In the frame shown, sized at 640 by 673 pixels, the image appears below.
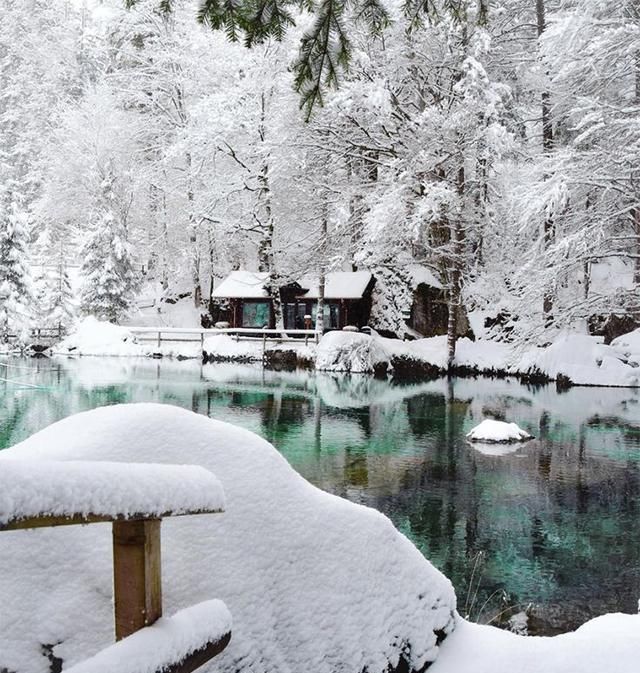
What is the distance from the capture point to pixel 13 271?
33.2 metres

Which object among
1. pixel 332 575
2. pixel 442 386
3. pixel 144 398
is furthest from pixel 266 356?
pixel 332 575

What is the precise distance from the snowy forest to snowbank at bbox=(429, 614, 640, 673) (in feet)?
36.2

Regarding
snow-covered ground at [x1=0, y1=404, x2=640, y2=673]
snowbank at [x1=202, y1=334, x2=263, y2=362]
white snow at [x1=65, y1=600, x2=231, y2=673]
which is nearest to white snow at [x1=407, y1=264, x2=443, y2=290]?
snowbank at [x1=202, y1=334, x2=263, y2=362]

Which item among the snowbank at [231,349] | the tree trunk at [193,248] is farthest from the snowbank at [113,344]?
the tree trunk at [193,248]

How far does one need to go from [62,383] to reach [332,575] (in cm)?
2126

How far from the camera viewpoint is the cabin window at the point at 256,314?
36.6 m

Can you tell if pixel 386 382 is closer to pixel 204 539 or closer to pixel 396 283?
pixel 396 283

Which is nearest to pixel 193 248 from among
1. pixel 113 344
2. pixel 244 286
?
pixel 244 286

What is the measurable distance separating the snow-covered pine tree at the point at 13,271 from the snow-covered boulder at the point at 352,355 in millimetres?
16426

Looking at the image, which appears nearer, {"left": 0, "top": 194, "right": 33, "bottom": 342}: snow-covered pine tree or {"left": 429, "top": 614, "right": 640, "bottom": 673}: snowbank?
{"left": 429, "top": 614, "right": 640, "bottom": 673}: snowbank

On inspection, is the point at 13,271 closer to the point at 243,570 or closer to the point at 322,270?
the point at 322,270

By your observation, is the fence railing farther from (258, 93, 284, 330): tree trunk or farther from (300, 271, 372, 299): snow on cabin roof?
(300, 271, 372, 299): snow on cabin roof

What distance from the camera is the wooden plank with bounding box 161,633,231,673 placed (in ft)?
4.89

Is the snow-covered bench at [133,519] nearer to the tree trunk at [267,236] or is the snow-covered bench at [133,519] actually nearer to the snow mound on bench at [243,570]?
the snow mound on bench at [243,570]
